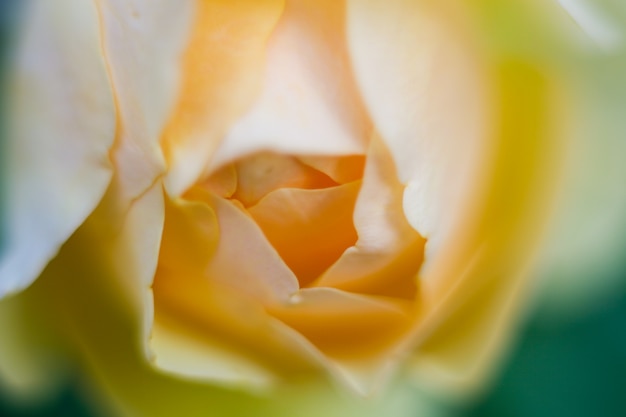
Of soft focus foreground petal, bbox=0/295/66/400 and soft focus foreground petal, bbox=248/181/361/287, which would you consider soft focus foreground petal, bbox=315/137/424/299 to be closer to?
soft focus foreground petal, bbox=248/181/361/287

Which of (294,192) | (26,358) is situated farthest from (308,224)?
(26,358)

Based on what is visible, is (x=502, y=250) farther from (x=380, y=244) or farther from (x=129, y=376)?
(x=129, y=376)

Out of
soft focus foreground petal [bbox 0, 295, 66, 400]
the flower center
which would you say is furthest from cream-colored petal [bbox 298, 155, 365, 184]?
soft focus foreground petal [bbox 0, 295, 66, 400]

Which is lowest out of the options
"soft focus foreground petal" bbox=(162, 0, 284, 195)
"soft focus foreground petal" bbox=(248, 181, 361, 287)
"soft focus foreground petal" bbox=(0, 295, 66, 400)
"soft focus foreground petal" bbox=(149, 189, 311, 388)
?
"soft focus foreground petal" bbox=(0, 295, 66, 400)

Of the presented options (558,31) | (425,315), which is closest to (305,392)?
(425,315)

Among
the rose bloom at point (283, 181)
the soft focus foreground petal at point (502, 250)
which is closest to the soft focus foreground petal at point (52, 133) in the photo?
the rose bloom at point (283, 181)
